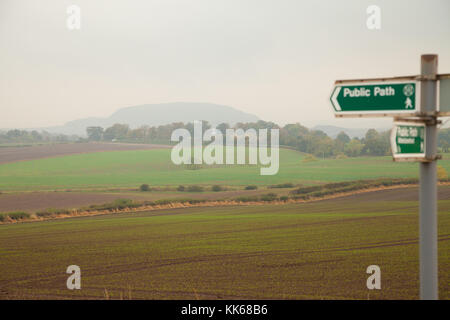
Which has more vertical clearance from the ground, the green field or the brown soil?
the brown soil

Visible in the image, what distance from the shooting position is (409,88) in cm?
366

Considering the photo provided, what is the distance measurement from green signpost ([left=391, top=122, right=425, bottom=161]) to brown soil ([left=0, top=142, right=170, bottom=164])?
55.3 m

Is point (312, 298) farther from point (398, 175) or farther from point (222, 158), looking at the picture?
point (222, 158)

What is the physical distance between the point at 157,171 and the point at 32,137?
27.5 metres

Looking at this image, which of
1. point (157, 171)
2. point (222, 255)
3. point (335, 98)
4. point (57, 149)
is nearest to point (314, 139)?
point (157, 171)

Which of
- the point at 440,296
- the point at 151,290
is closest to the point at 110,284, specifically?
the point at 151,290

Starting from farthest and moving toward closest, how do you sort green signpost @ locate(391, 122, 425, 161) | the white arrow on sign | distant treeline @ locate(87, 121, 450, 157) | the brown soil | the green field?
distant treeline @ locate(87, 121, 450, 157)
the brown soil
the green field
the white arrow on sign
green signpost @ locate(391, 122, 425, 161)

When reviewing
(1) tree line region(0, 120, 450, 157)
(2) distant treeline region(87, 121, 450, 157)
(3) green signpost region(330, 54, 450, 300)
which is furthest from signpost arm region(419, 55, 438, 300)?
(2) distant treeline region(87, 121, 450, 157)

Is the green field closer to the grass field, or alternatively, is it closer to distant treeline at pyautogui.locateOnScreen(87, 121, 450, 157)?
distant treeline at pyautogui.locateOnScreen(87, 121, 450, 157)

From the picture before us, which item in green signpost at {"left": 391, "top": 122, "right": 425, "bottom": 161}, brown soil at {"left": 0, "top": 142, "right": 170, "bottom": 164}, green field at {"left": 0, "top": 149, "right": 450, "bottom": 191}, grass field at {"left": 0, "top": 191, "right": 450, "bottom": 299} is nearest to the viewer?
green signpost at {"left": 391, "top": 122, "right": 425, "bottom": 161}

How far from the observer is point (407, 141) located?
3619mm

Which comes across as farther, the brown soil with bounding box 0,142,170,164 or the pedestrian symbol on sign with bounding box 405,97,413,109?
the brown soil with bounding box 0,142,170,164

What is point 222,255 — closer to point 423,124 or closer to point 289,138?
point 423,124

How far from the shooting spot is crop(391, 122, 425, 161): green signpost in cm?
358
